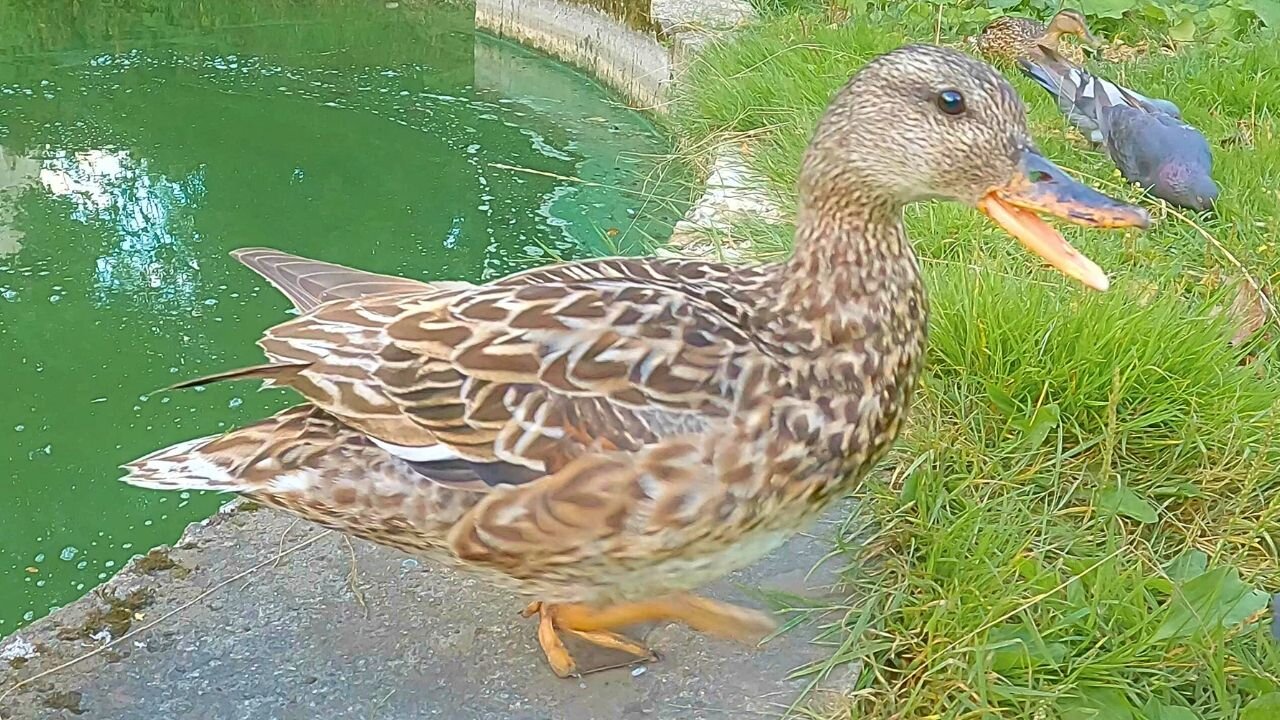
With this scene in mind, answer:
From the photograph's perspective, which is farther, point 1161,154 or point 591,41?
point 591,41

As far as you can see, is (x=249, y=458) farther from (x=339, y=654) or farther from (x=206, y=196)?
(x=206, y=196)

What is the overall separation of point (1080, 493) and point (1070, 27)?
9.40 feet

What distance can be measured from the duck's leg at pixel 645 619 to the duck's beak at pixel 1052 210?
769 millimetres

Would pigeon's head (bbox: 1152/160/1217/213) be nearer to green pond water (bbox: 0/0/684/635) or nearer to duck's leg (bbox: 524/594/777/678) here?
green pond water (bbox: 0/0/684/635)

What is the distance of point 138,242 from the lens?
4238 mm

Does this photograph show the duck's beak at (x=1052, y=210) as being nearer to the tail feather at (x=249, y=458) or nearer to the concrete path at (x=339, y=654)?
the concrete path at (x=339, y=654)

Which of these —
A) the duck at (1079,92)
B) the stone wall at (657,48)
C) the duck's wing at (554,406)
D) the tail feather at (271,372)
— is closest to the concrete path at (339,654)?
the duck's wing at (554,406)

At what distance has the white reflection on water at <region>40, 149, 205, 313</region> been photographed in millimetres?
3938

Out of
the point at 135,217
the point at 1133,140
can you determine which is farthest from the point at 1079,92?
the point at 135,217

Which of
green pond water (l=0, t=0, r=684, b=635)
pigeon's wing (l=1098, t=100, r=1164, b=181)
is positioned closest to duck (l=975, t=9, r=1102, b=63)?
pigeon's wing (l=1098, t=100, r=1164, b=181)

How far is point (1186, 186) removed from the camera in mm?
3361

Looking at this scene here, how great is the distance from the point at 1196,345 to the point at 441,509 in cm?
165

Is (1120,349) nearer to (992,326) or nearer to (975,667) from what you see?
(992,326)

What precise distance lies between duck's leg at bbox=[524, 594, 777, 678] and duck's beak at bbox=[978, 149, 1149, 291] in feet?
2.52
